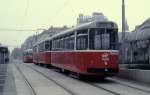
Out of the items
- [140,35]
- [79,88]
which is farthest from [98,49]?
[140,35]

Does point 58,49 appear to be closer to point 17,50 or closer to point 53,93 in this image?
point 53,93

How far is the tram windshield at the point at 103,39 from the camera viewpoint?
24.5 meters

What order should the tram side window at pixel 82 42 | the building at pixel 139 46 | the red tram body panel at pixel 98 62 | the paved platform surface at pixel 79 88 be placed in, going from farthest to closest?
1. the building at pixel 139 46
2. the tram side window at pixel 82 42
3. the red tram body panel at pixel 98 62
4. the paved platform surface at pixel 79 88

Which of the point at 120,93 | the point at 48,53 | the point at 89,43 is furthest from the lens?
the point at 48,53

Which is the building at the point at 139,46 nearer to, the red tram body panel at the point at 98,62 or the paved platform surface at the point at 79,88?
the paved platform surface at the point at 79,88

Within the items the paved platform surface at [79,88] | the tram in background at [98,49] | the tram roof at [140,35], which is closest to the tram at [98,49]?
the tram in background at [98,49]

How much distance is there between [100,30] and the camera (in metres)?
24.8

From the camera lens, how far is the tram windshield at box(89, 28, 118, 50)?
24531 millimetres

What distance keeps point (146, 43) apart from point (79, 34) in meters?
11.9

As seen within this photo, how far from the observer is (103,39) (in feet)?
80.6

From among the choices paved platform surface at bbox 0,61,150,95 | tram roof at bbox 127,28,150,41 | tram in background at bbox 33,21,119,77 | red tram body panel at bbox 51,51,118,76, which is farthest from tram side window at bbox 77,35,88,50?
tram roof at bbox 127,28,150,41

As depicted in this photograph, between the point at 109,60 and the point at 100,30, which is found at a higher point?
the point at 100,30

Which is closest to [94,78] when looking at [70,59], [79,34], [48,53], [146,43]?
[70,59]

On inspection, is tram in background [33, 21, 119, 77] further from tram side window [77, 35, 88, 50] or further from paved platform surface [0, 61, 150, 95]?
paved platform surface [0, 61, 150, 95]
